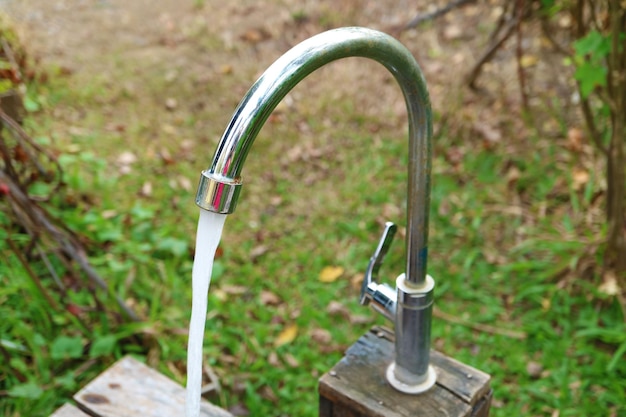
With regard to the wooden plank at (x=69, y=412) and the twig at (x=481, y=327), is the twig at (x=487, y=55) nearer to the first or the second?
the twig at (x=481, y=327)

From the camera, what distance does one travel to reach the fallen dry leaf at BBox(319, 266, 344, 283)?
2.84 meters

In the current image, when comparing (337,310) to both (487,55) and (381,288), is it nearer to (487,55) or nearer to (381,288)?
(381,288)

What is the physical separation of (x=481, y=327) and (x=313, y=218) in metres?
1.05

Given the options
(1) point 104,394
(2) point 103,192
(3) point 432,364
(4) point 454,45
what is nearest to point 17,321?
(1) point 104,394

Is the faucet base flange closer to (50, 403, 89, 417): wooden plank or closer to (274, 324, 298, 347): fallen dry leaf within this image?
(50, 403, 89, 417): wooden plank

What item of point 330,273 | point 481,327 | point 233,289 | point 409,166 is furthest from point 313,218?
point 409,166

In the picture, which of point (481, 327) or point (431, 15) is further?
point (431, 15)

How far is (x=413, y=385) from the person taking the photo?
58.2 inches

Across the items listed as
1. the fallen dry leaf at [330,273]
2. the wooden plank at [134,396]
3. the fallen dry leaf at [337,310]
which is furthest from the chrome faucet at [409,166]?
the fallen dry leaf at [330,273]

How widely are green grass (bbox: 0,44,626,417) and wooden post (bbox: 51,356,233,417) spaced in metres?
0.41

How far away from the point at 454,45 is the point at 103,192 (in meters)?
2.77

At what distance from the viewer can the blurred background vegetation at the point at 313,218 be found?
2.32 metres

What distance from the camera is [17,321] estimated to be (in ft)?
7.37

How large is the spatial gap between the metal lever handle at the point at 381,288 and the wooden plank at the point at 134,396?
587mm
